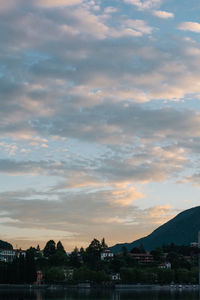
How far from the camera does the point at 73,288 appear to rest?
192 m

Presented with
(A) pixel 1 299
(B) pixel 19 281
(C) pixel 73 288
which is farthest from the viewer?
(C) pixel 73 288

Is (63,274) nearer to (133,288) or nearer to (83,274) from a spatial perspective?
(83,274)

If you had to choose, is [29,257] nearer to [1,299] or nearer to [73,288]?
[73,288]

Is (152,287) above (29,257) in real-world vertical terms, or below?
below

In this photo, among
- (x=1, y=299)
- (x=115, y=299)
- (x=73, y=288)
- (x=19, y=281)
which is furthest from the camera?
(x=73, y=288)

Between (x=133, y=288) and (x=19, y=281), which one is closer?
(x=19, y=281)

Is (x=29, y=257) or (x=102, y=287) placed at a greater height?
(x=29, y=257)

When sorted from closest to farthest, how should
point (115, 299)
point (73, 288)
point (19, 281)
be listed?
point (115, 299) → point (19, 281) → point (73, 288)

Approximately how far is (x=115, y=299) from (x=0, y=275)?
70.2 m

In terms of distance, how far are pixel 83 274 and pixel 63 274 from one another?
8.16 meters

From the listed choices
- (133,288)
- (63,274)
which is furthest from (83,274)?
(133,288)

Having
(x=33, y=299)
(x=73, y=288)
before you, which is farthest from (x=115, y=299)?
(x=73, y=288)

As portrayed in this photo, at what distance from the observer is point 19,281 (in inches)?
6540

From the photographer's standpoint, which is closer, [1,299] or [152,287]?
[1,299]
